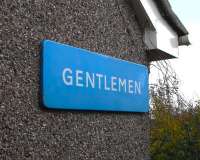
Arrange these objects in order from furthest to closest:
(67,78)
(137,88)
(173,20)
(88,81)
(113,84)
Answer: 1. (173,20)
2. (137,88)
3. (113,84)
4. (88,81)
5. (67,78)

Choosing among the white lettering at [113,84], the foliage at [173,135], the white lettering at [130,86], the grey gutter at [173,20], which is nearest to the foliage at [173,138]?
the foliage at [173,135]

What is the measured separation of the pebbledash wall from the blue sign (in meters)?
0.11

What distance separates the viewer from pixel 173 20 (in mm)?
7398

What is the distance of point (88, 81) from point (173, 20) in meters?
2.54

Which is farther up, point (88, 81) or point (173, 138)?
point (88, 81)

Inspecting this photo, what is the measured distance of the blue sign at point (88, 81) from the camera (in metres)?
4.88

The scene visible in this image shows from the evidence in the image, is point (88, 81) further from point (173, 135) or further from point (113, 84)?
point (173, 135)

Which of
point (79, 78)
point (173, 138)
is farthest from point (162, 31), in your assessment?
point (173, 138)

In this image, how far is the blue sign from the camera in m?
4.88

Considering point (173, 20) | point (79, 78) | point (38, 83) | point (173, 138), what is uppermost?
point (173, 20)

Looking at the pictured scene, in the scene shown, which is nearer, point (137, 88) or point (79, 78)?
point (79, 78)

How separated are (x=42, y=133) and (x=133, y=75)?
2050mm

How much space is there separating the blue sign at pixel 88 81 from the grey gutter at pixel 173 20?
1.06 metres

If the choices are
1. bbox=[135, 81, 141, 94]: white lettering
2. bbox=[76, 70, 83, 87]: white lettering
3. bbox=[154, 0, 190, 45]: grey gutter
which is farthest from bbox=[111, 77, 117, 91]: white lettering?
bbox=[154, 0, 190, 45]: grey gutter
